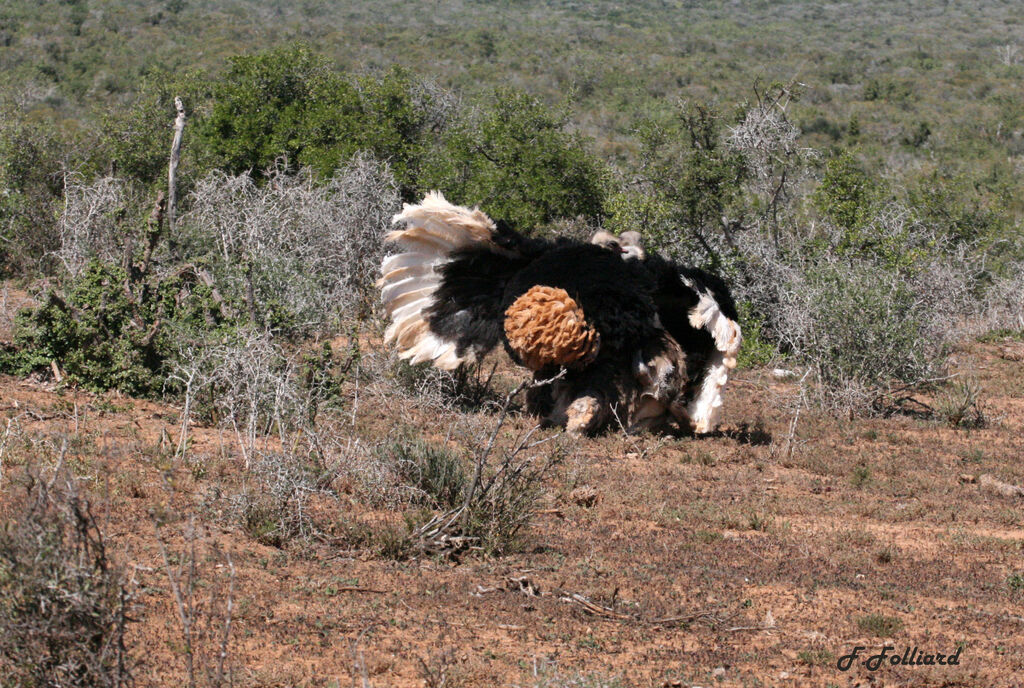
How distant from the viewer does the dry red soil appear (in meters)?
5.04

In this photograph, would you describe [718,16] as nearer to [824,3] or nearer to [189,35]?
[824,3]

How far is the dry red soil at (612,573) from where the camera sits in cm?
504

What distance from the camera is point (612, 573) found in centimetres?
632

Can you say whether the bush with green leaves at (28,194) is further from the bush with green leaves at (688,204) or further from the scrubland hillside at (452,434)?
the bush with green leaves at (688,204)

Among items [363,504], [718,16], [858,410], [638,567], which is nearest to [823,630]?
[638,567]

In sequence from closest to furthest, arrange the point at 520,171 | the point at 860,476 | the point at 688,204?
the point at 860,476, the point at 688,204, the point at 520,171

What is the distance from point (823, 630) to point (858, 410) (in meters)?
5.69

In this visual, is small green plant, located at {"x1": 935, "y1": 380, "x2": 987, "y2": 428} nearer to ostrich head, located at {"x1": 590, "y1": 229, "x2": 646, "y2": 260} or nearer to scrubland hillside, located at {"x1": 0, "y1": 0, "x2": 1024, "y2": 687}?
scrubland hillside, located at {"x1": 0, "y1": 0, "x2": 1024, "y2": 687}

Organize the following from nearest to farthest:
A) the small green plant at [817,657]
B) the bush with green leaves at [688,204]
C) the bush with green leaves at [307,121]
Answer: the small green plant at [817,657], the bush with green leaves at [688,204], the bush with green leaves at [307,121]

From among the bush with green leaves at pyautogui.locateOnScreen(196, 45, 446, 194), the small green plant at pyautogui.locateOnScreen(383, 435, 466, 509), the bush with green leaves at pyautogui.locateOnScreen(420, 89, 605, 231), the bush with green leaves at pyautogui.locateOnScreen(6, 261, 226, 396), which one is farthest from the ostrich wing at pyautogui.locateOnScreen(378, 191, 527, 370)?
the bush with green leaves at pyautogui.locateOnScreen(196, 45, 446, 194)

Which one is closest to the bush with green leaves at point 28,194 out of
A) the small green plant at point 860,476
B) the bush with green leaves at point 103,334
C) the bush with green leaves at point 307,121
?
the bush with green leaves at point 307,121

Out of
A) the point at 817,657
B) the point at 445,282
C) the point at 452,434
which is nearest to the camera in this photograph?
the point at 817,657

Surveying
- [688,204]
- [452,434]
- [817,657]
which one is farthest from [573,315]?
[688,204]

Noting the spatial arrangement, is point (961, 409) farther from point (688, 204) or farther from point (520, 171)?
point (520, 171)
